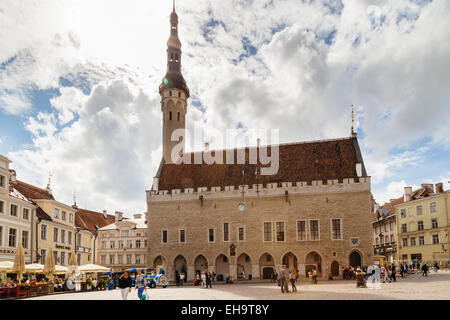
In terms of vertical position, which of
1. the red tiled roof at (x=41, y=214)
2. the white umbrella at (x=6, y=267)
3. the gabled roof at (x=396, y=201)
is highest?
the gabled roof at (x=396, y=201)

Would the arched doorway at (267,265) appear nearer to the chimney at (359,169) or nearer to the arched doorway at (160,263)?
the arched doorway at (160,263)

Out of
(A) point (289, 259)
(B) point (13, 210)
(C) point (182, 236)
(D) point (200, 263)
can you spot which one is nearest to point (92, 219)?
(C) point (182, 236)

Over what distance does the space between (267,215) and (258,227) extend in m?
1.34

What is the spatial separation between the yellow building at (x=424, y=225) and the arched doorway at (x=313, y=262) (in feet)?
55.0

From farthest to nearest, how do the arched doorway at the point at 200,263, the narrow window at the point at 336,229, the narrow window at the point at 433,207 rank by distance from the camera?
the narrow window at the point at 433,207 < the arched doorway at the point at 200,263 < the narrow window at the point at 336,229

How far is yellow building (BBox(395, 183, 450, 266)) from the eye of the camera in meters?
46.2

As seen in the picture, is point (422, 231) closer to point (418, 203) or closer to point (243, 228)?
point (418, 203)

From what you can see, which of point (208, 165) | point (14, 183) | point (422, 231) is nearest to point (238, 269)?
point (208, 165)

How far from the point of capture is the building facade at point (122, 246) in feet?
173

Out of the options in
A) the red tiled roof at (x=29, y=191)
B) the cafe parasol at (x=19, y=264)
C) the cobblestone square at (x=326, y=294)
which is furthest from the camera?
the red tiled roof at (x=29, y=191)

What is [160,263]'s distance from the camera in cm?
4119

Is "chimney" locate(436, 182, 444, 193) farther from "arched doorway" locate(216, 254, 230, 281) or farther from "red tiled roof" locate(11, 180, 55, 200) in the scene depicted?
"red tiled roof" locate(11, 180, 55, 200)

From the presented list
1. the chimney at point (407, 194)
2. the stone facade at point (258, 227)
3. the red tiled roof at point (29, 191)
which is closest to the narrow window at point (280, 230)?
the stone facade at point (258, 227)
